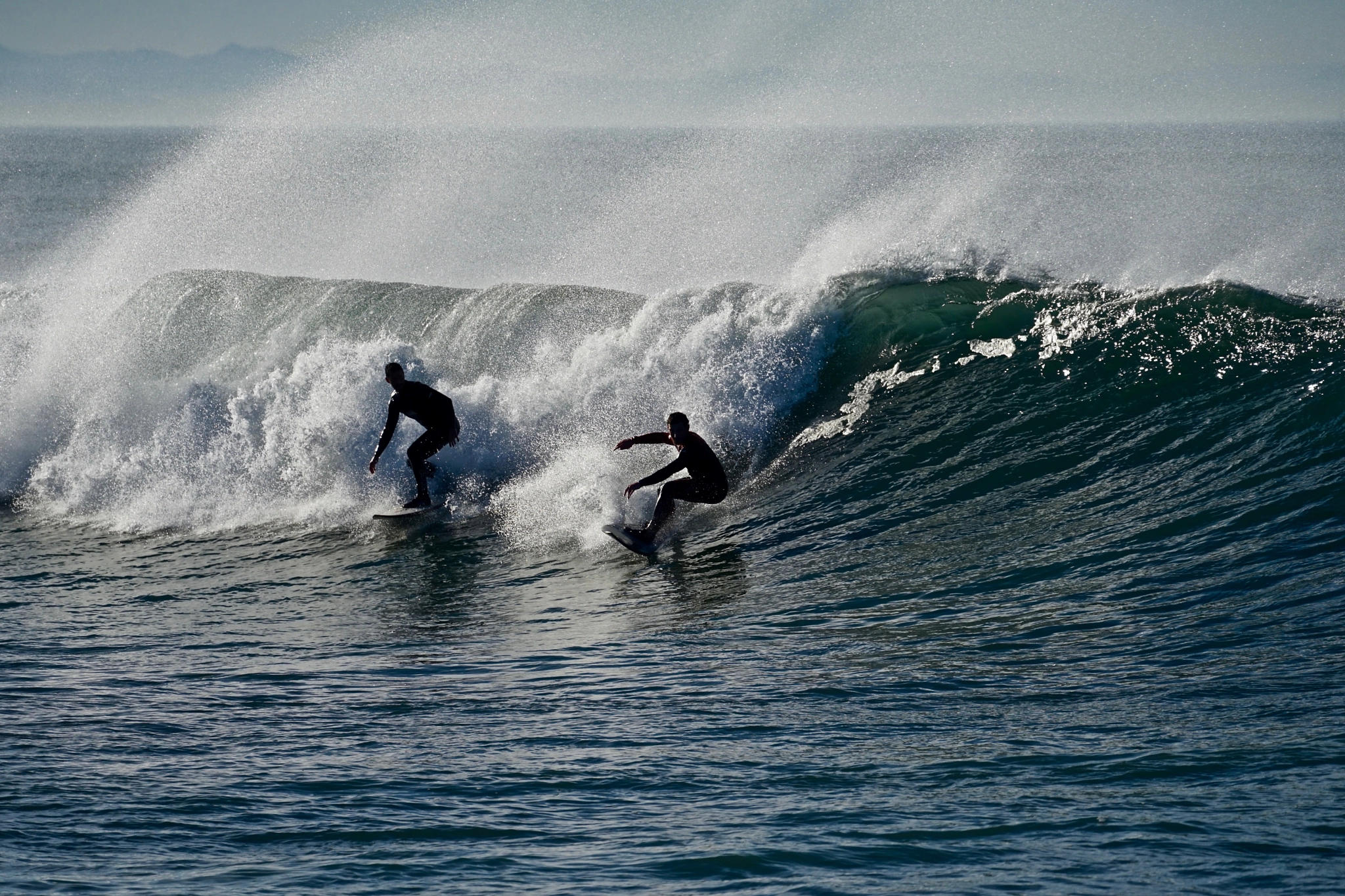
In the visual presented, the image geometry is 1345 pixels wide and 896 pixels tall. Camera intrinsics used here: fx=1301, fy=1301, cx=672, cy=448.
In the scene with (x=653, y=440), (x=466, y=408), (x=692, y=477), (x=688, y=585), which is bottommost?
(x=688, y=585)

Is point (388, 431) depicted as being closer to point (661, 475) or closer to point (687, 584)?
point (661, 475)

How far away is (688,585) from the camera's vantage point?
914 centimetres

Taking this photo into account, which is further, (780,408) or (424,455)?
(780,408)

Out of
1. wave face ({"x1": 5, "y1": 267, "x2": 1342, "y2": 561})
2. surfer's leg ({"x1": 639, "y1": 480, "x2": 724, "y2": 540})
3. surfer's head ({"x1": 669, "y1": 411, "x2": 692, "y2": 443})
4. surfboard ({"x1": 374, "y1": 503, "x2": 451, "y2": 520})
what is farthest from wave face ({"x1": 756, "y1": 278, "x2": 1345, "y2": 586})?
surfboard ({"x1": 374, "y1": 503, "x2": 451, "y2": 520})

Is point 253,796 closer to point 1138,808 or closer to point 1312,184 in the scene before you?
point 1138,808

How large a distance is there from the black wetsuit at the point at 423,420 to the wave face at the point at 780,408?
48cm

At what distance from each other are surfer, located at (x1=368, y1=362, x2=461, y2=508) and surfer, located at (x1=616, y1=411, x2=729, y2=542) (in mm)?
2277

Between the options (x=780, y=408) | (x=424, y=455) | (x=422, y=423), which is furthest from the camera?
(x=780, y=408)

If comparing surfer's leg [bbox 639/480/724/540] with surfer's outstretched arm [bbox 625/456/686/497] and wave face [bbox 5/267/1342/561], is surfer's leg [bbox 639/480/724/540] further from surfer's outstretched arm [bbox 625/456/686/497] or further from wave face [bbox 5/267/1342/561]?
wave face [bbox 5/267/1342/561]

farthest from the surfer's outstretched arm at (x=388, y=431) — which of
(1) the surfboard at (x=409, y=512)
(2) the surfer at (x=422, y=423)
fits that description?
(1) the surfboard at (x=409, y=512)

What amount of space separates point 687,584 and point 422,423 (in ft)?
12.8

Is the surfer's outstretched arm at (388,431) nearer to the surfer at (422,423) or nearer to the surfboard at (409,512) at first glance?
the surfer at (422,423)

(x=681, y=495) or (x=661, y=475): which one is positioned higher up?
(x=661, y=475)

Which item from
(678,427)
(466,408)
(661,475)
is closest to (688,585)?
(661,475)
